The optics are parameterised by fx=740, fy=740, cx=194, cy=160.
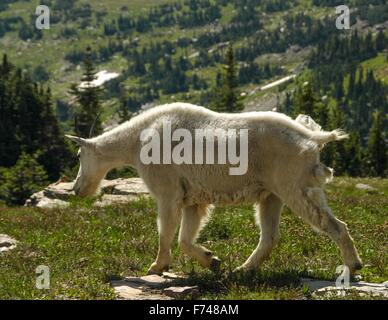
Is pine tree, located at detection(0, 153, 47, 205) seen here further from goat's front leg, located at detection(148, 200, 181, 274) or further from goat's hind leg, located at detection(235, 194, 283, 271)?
goat's hind leg, located at detection(235, 194, 283, 271)

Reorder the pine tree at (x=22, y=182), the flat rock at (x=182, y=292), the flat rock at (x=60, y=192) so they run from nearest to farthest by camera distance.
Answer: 1. the flat rock at (x=182, y=292)
2. the flat rock at (x=60, y=192)
3. the pine tree at (x=22, y=182)

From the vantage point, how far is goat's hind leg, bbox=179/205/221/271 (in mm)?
13586

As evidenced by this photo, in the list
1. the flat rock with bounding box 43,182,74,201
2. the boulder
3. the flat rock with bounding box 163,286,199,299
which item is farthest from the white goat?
the flat rock with bounding box 43,182,74,201

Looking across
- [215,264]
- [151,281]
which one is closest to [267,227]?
[215,264]

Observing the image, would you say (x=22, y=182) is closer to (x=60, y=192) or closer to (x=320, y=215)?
(x=60, y=192)

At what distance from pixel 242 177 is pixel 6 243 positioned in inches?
303

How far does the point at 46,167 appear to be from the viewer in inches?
2530

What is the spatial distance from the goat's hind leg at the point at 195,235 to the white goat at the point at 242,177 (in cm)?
2

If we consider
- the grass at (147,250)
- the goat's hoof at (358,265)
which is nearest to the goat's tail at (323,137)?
the goat's hoof at (358,265)

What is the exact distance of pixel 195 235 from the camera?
1394cm

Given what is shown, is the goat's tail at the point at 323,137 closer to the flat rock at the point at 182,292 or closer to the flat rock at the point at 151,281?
the flat rock at the point at 182,292

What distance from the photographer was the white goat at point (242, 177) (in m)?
12.3

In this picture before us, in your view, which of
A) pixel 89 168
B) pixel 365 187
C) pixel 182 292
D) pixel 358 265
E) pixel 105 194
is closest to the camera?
pixel 182 292
